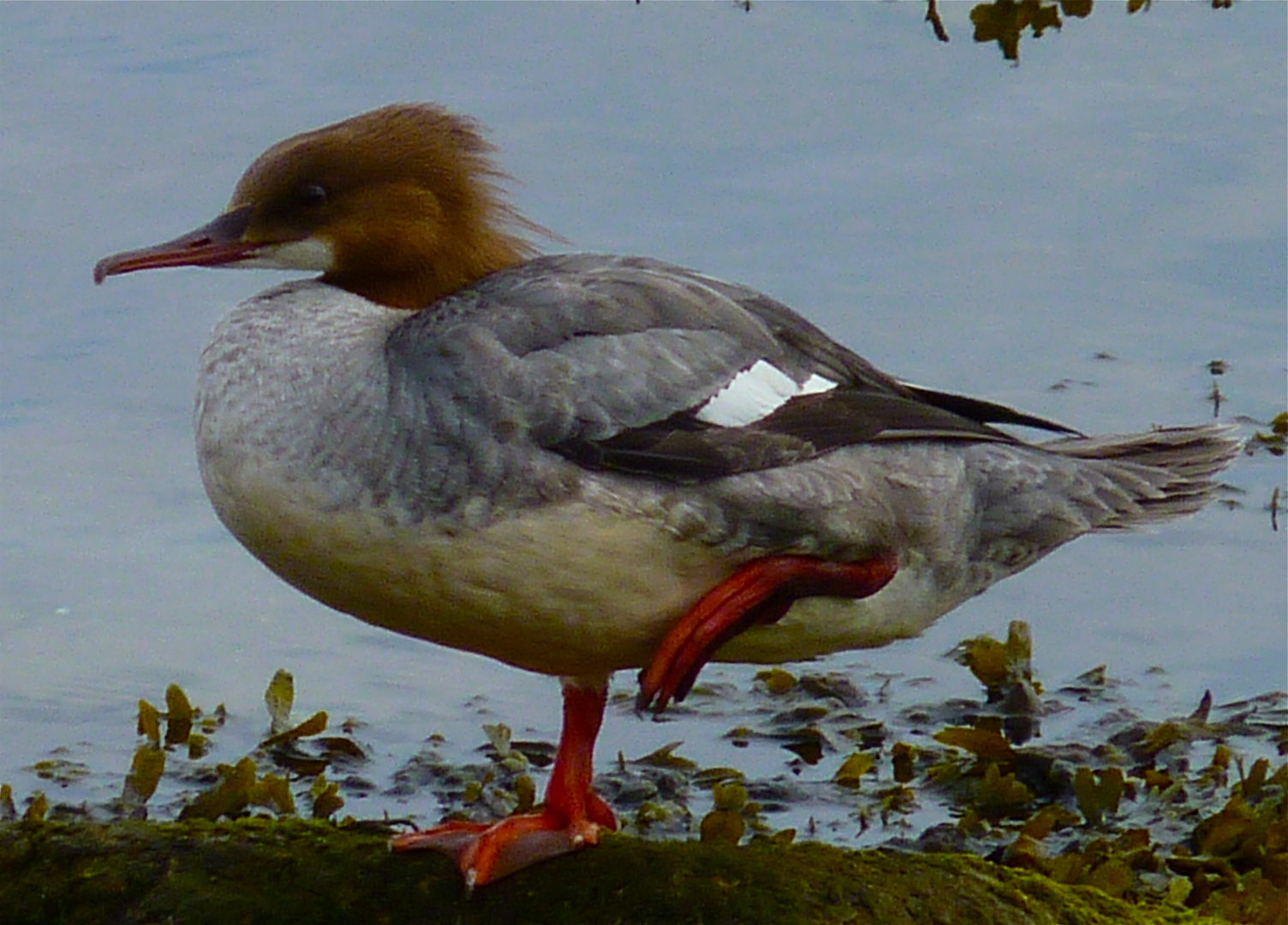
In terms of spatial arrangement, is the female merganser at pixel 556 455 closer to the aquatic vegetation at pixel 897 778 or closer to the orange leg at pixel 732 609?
the orange leg at pixel 732 609

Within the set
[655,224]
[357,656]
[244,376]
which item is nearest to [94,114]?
[655,224]

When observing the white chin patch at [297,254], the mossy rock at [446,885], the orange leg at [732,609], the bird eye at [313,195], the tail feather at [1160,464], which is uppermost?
the bird eye at [313,195]

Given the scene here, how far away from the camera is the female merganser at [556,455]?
15.3ft

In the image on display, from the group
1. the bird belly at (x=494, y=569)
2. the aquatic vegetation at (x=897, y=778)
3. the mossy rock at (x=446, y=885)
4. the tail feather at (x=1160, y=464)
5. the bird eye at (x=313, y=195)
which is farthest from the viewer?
the aquatic vegetation at (x=897, y=778)

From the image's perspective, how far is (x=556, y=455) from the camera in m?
4.73

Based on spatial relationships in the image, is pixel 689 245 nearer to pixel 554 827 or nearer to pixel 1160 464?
pixel 1160 464

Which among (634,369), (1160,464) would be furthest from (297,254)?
(1160,464)

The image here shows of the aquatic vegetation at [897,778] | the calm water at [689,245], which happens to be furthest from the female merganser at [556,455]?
the calm water at [689,245]

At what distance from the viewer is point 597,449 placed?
4.75 m

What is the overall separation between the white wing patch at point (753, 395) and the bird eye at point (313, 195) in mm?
834

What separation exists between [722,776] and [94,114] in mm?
4023

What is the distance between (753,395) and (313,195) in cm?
90

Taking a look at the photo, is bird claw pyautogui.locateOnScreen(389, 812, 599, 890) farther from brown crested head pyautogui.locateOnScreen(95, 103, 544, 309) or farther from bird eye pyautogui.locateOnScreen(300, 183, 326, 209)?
bird eye pyautogui.locateOnScreen(300, 183, 326, 209)

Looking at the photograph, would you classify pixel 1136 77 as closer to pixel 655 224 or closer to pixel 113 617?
pixel 655 224
